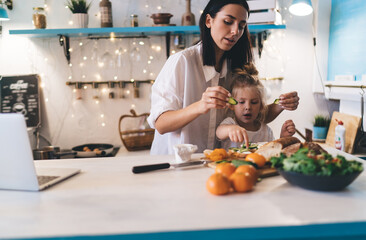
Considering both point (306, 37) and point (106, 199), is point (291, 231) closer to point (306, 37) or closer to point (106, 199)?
point (106, 199)

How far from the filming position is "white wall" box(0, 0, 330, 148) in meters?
3.25

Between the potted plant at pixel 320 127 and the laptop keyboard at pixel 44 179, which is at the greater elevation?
the laptop keyboard at pixel 44 179

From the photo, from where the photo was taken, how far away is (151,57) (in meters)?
3.34

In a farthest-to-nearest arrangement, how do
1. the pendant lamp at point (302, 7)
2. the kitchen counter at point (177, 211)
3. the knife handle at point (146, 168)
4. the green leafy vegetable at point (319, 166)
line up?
the pendant lamp at point (302, 7) → the knife handle at point (146, 168) → the green leafy vegetable at point (319, 166) → the kitchen counter at point (177, 211)

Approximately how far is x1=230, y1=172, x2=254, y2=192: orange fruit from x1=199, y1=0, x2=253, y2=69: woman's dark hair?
3.67ft

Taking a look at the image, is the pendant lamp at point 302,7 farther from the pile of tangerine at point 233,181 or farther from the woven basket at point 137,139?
the pile of tangerine at point 233,181

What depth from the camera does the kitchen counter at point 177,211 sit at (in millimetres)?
746

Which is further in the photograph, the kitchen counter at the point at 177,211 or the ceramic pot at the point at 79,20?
the ceramic pot at the point at 79,20

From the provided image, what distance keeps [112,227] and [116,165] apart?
0.63m

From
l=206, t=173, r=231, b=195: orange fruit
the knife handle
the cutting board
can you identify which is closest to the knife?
the knife handle

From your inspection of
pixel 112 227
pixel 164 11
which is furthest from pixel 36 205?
pixel 164 11

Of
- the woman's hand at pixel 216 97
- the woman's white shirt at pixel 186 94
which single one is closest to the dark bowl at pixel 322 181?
the woman's hand at pixel 216 97

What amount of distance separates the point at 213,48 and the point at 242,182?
1197 mm

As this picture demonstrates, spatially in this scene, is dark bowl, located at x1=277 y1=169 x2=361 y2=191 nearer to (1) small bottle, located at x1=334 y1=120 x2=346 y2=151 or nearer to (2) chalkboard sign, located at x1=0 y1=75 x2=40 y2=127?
(1) small bottle, located at x1=334 y1=120 x2=346 y2=151
